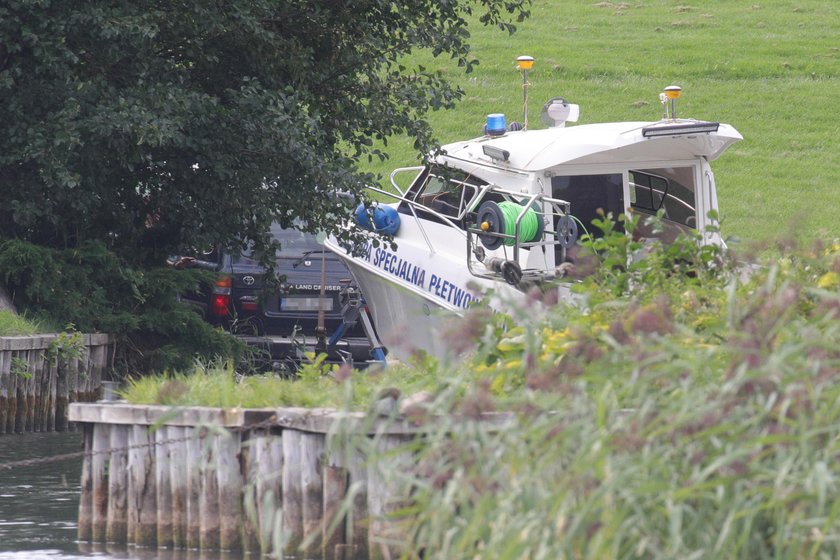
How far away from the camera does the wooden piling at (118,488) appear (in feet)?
29.3

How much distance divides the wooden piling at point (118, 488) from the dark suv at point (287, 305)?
6.48 m

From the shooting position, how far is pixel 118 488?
29.7ft

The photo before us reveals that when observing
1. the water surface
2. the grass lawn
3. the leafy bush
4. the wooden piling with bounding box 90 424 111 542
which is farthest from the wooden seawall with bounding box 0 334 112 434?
the grass lawn

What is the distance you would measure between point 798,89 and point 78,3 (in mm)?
27252

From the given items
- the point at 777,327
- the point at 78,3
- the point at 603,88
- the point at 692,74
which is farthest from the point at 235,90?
the point at 692,74

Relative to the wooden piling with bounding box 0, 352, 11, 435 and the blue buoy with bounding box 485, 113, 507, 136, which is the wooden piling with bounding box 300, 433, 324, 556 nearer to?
the wooden piling with bounding box 0, 352, 11, 435

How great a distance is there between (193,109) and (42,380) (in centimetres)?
283

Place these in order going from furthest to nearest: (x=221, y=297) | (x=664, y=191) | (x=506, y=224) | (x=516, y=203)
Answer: (x=221, y=297) → (x=664, y=191) → (x=516, y=203) → (x=506, y=224)

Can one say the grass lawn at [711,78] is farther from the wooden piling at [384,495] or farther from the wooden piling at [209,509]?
the wooden piling at [384,495]

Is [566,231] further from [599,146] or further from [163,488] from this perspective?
[163,488]

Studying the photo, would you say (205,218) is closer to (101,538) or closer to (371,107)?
(371,107)

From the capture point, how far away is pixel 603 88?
122 feet

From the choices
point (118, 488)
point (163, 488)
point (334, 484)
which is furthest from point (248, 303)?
point (334, 484)

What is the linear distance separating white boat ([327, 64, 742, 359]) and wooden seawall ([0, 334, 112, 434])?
2.78 m
